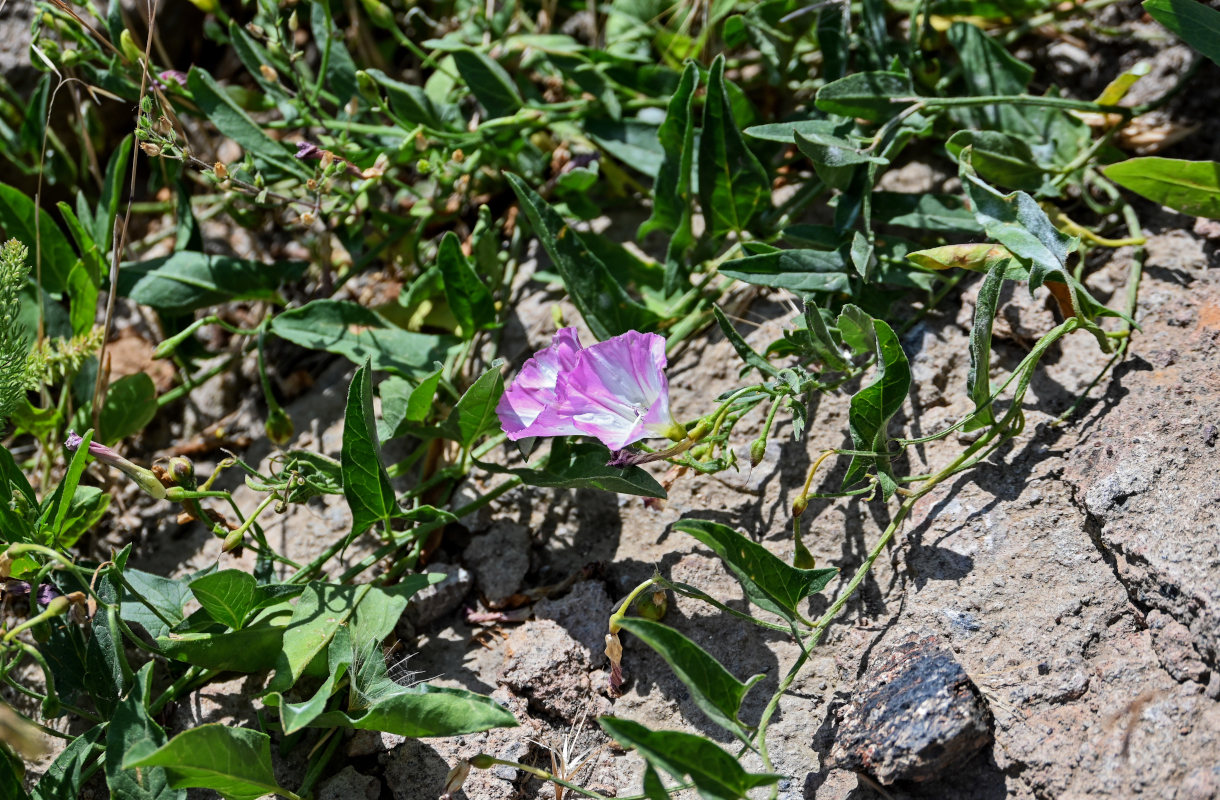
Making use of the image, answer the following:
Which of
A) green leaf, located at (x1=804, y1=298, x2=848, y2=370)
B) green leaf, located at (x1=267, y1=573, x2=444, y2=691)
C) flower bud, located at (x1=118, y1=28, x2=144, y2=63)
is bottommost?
green leaf, located at (x1=267, y1=573, x2=444, y2=691)

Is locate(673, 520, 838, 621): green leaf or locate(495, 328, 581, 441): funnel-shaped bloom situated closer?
locate(673, 520, 838, 621): green leaf

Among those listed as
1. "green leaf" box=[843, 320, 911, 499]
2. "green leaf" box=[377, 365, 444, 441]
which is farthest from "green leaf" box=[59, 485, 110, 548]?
"green leaf" box=[843, 320, 911, 499]

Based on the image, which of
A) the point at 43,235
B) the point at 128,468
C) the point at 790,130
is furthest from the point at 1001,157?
the point at 43,235

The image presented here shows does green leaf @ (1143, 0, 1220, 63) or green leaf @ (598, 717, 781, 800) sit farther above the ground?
green leaf @ (1143, 0, 1220, 63)

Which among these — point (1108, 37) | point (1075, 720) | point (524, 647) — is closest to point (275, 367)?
point (524, 647)

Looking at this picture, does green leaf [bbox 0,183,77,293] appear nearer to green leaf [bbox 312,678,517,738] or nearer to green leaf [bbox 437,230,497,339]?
green leaf [bbox 437,230,497,339]

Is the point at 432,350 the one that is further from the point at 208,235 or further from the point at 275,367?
the point at 208,235
